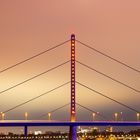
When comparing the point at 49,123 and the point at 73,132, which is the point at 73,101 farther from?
the point at 49,123

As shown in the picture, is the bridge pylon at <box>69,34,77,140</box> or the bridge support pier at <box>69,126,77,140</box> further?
the bridge pylon at <box>69,34,77,140</box>

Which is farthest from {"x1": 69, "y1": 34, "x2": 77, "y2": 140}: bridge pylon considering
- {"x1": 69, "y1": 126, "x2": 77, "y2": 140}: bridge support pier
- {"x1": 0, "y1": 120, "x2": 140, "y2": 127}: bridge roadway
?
{"x1": 0, "y1": 120, "x2": 140, "y2": 127}: bridge roadway

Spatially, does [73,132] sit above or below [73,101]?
below

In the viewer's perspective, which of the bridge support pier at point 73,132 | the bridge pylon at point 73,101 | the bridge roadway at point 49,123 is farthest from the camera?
the bridge pylon at point 73,101

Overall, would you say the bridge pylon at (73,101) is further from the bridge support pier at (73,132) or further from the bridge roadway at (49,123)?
the bridge roadway at (49,123)

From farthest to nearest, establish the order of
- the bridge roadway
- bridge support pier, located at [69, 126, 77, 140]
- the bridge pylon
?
the bridge pylon, bridge support pier, located at [69, 126, 77, 140], the bridge roadway

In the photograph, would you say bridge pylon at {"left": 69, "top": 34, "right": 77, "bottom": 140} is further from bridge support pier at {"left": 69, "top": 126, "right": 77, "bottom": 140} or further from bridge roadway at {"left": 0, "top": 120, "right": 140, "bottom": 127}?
bridge roadway at {"left": 0, "top": 120, "right": 140, "bottom": 127}

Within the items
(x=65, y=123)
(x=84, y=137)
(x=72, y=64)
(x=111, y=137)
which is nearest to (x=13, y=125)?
(x=65, y=123)

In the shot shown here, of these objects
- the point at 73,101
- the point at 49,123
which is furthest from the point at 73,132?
the point at 73,101

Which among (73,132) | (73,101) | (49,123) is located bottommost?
(73,132)

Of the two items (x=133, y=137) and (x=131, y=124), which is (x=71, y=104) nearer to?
(x=131, y=124)

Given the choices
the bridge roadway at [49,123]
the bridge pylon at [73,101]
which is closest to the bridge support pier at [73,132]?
the bridge pylon at [73,101]

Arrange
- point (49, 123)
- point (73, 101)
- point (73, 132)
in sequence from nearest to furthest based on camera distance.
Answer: point (49, 123)
point (73, 132)
point (73, 101)

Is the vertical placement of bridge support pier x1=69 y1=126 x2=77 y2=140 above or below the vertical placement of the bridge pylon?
below
